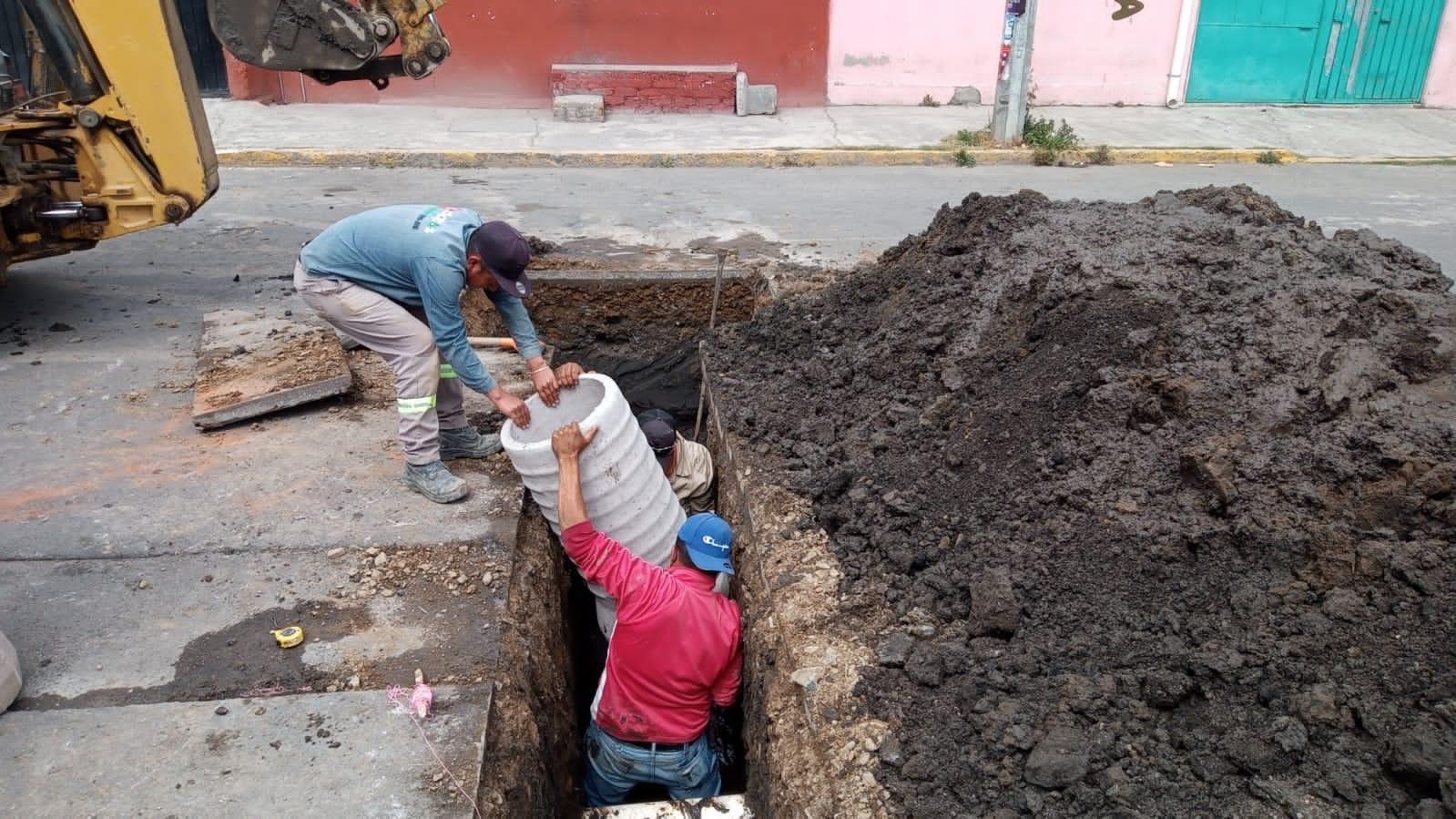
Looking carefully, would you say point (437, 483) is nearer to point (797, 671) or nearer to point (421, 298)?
point (421, 298)

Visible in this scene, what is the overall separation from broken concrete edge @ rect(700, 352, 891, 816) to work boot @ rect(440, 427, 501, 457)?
1.33 meters

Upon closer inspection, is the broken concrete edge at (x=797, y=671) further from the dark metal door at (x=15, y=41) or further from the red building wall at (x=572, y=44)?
Answer: the red building wall at (x=572, y=44)

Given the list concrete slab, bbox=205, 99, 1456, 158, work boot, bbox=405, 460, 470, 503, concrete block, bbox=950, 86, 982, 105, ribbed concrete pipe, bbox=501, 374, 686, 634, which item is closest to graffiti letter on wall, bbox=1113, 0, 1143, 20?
concrete slab, bbox=205, 99, 1456, 158

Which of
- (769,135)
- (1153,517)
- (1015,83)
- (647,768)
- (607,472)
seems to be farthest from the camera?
(769,135)

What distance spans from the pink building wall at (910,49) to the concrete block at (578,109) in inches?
133

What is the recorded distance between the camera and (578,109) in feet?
45.1

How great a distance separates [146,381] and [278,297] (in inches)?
55.7

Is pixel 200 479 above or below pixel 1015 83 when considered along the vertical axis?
below

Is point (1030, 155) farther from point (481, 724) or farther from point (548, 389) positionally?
point (481, 724)

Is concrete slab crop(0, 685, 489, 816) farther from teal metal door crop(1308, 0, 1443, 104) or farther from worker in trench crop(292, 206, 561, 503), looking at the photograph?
teal metal door crop(1308, 0, 1443, 104)

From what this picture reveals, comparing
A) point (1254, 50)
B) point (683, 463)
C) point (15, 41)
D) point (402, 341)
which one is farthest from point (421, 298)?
point (1254, 50)

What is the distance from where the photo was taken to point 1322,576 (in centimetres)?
341

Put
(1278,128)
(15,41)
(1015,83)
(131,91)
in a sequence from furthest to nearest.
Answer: (1278,128)
(1015,83)
(15,41)
(131,91)

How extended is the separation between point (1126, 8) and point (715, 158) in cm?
675
